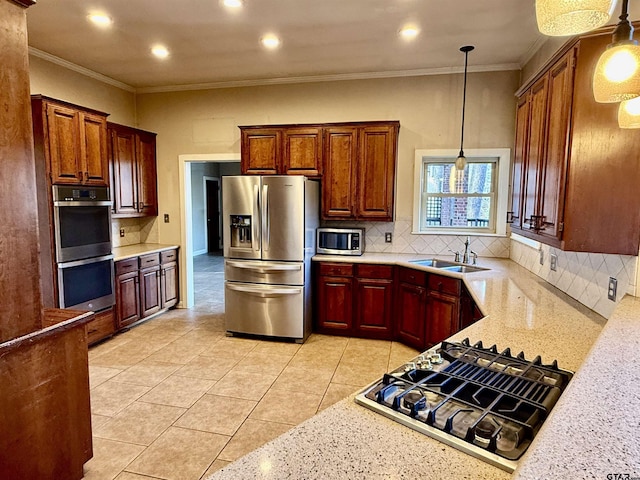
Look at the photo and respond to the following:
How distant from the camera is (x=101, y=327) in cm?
388

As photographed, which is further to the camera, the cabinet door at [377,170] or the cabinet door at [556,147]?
the cabinet door at [377,170]

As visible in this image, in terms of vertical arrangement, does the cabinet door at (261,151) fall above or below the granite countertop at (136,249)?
above

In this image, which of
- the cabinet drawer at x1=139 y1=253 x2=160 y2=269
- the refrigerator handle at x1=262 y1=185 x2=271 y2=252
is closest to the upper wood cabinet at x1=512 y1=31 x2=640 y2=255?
the refrigerator handle at x1=262 y1=185 x2=271 y2=252

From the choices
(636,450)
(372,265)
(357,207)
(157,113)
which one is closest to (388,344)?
(372,265)

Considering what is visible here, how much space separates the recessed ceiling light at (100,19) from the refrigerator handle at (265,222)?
189 cm

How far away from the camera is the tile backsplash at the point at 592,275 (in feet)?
6.22

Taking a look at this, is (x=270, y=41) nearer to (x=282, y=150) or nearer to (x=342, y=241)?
(x=282, y=150)

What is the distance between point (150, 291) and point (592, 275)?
4.42 m

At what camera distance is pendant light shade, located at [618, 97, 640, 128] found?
1.37 meters

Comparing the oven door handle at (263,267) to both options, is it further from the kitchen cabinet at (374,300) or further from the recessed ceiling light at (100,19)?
the recessed ceiling light at (100,19)

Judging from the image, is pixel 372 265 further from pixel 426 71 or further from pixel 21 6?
pixel 21 6

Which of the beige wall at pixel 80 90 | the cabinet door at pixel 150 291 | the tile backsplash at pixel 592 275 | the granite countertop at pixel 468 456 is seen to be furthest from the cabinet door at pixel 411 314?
the beige wall at pixel 80 90

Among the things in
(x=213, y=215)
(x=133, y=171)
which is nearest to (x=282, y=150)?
(x=133, y=171)

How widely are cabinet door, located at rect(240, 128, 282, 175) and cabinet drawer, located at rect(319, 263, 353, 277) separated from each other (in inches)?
49.3
